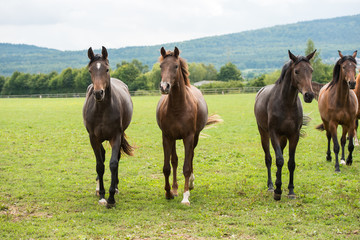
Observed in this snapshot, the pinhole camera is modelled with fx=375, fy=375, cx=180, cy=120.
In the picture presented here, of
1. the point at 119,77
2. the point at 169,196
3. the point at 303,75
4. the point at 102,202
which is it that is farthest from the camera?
the point at 119,77

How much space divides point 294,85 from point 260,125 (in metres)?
1.53

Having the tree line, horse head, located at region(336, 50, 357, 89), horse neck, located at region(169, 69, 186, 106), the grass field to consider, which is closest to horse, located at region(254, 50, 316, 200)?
the grass field

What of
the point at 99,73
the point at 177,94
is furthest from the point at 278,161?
the point at 99,73

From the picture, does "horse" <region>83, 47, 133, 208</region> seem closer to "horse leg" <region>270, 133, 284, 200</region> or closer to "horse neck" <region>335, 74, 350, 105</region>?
"horse leg" <region>270, 133, 284, 200</region>

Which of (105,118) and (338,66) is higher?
(338,66)

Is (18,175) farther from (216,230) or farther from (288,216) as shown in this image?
(288,216)

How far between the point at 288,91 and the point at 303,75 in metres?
0.55

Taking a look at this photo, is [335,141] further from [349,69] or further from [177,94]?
[177,94]

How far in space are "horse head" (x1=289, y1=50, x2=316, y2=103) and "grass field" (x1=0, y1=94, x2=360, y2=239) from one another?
6.40 ft

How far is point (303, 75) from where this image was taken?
6488 mm

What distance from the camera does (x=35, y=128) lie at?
750 inches

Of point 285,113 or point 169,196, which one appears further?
point 169,196

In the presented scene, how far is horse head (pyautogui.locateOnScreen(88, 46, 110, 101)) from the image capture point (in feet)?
20.0

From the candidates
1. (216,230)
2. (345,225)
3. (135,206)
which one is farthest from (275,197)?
(135,206)
